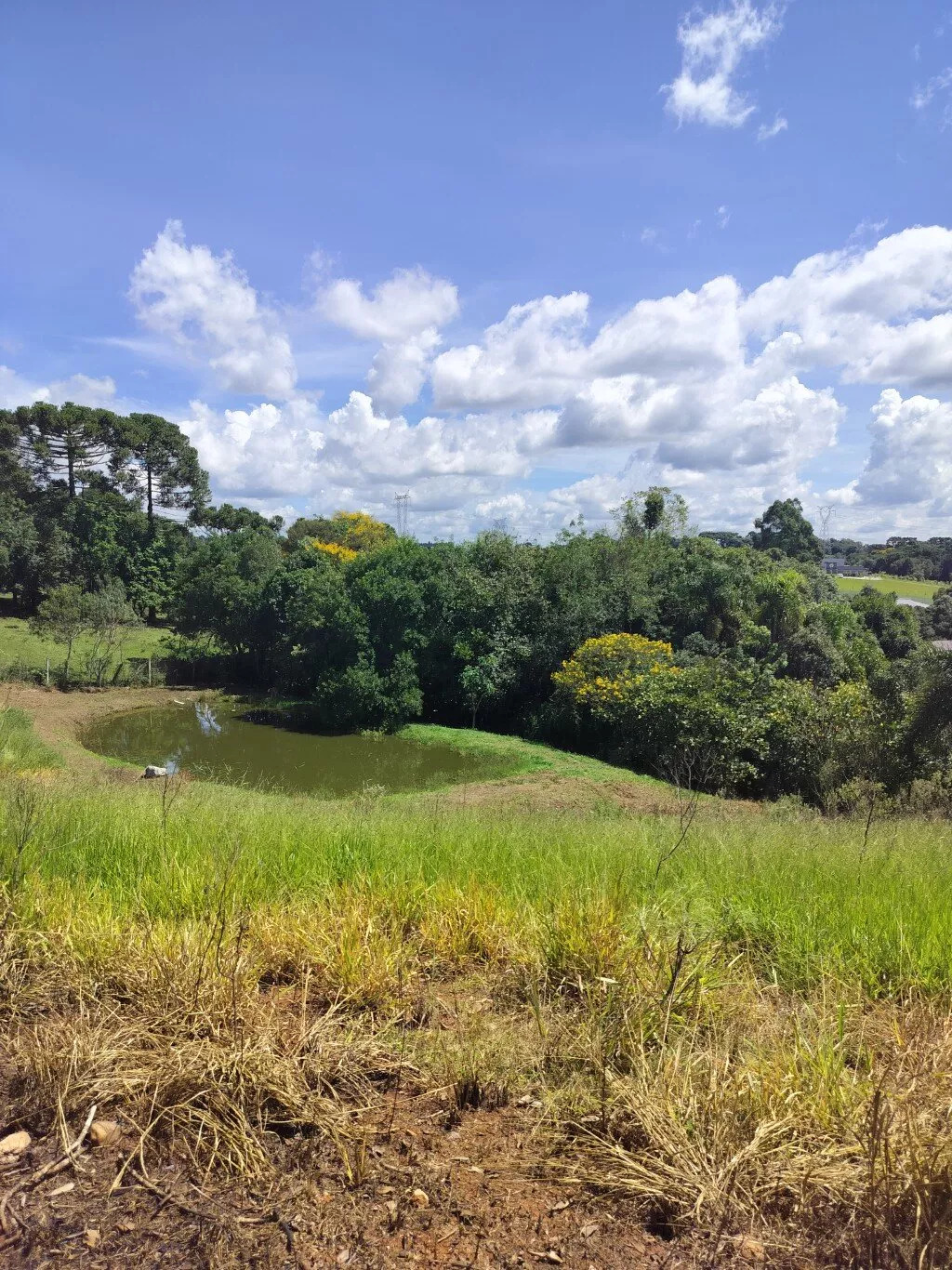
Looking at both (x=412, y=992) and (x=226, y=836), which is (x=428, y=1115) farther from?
(x=226, y=836)

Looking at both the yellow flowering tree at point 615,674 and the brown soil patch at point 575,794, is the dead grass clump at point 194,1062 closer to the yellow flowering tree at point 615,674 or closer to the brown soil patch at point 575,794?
the brown soil patch at point 575,794

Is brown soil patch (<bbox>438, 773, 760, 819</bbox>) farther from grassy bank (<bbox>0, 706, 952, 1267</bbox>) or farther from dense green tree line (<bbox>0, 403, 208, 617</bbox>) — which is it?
dense green tree line (<bbox>0, 403, 208, 617</bbox>)

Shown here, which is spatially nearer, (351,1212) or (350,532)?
(351,1212)

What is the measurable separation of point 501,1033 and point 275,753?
1797cm

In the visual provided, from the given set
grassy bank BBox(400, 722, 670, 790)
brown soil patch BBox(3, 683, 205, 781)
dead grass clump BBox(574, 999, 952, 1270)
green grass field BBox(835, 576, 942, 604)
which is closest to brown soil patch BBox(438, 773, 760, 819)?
grassy bank BBox(400, 722, 670, 790)

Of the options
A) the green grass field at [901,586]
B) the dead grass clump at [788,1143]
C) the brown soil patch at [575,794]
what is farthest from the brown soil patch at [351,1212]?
the green grass field at [901,586]

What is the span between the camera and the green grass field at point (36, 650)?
24422mm

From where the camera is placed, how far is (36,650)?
90.6ft

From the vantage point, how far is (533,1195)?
1.89 m

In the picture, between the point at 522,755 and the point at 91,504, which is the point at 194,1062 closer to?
the point at 522,755

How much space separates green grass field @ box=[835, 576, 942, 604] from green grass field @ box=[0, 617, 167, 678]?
4202 centimetres

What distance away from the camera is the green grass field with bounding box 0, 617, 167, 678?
961 inches

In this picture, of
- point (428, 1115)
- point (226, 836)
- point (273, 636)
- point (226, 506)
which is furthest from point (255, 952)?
point (226, 506)

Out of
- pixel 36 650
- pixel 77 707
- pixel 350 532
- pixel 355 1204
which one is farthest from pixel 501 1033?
pixel 350 532
